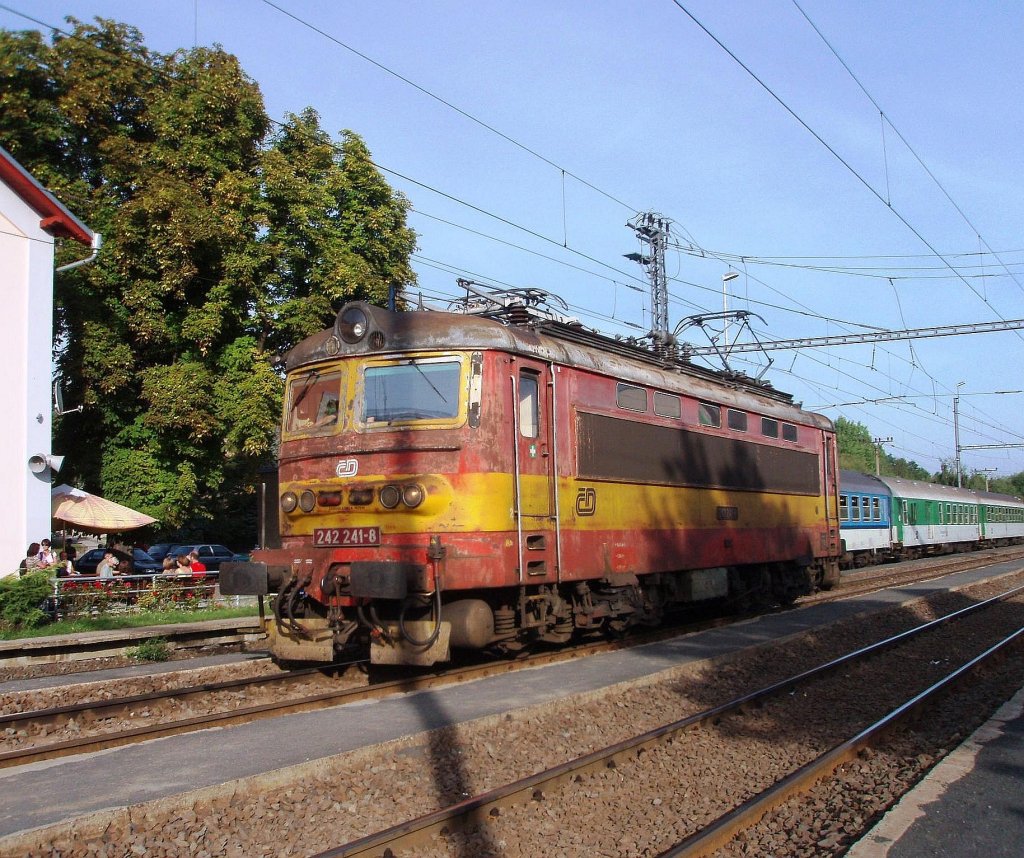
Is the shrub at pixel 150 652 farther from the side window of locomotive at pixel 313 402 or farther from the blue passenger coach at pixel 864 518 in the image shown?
the blue passenger coach at pixel 864 518

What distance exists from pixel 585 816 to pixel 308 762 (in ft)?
6.23

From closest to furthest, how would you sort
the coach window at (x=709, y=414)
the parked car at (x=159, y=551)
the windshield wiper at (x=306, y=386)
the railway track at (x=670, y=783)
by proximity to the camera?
1. the railway track at (x=670, y=783)
2. the windshield wiper at (x=306, y=386)
3. the coach window at (x=709, y=414)
4. the parked car at (x=159, y=551)

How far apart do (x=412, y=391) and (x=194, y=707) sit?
373 centimetres

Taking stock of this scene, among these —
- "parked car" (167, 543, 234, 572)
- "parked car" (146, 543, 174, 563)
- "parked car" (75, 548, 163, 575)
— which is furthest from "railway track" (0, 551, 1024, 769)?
"parked car" (146, 543, 174, 563)

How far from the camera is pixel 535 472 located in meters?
9.73

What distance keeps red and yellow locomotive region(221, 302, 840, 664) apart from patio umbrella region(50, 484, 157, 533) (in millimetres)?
10291

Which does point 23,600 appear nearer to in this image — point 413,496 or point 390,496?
point 390,496

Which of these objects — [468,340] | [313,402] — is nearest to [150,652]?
[313,402]

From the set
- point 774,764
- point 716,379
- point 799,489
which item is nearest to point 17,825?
point 774,764

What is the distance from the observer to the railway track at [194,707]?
7.48 m

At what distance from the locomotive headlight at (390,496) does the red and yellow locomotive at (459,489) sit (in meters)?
0.01

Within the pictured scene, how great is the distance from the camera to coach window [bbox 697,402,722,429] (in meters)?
13.3

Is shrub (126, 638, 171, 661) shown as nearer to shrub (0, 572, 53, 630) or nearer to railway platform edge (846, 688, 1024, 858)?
shrub (0, 572, 53, 630)

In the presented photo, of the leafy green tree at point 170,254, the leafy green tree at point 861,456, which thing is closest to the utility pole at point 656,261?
the leafy green tree at point 170,254
